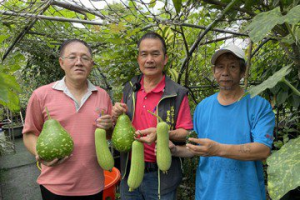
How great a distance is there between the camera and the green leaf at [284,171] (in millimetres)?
807

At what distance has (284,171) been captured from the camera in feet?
2.78

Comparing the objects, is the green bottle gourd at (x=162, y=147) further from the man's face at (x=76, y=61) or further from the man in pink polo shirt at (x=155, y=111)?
the man's face at (x=76, y=61)

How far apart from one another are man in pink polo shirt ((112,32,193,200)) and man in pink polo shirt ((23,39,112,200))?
25cm

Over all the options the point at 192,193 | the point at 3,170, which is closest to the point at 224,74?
the point at 192,193

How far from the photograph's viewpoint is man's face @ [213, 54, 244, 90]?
5.58 feet

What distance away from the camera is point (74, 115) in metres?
1.80

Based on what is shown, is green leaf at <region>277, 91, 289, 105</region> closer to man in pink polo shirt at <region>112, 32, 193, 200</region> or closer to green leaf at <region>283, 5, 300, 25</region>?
man in pink polo shirt at <region>112, 32, 193, 200</region>

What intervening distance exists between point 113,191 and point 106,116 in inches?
61.9

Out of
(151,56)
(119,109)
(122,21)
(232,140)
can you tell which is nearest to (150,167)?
(119,109)

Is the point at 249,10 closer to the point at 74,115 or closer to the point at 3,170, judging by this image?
the point at 74,115

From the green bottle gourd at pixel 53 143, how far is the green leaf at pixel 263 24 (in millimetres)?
1317

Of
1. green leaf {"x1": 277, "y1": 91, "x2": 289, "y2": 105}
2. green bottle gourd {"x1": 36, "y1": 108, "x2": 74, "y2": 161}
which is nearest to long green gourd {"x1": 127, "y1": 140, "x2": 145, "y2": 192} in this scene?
green bottle gourd {"x1": 36, "y1": 108, "x2": 74, "y2": 161}

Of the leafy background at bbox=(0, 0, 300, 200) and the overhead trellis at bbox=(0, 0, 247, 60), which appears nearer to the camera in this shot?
the leafy background at bbox=(0, 0, 300, 200)

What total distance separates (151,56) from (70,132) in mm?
847
